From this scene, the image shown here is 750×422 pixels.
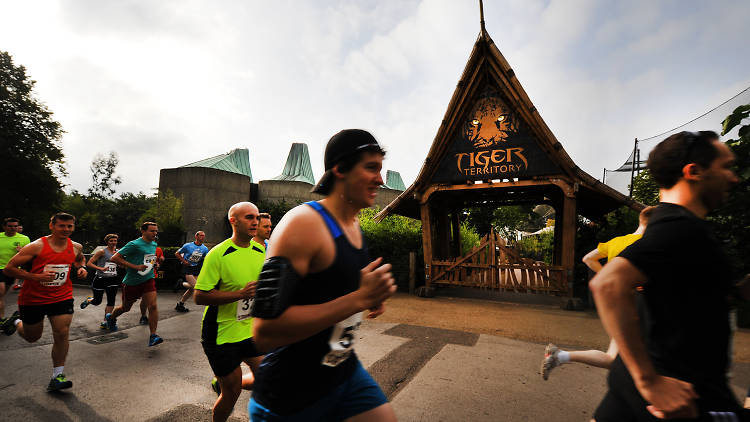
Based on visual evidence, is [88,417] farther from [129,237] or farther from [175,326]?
[129,237]

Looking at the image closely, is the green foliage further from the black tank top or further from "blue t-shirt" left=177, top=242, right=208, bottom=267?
the black tank top

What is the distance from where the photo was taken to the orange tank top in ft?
12.9

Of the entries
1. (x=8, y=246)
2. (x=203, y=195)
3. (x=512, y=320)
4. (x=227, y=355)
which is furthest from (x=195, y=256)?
(x=203, y=195)

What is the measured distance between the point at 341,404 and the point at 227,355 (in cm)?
145

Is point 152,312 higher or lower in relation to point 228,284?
lower

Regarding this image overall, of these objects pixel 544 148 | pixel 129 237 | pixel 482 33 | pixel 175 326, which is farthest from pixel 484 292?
pixel 129 237

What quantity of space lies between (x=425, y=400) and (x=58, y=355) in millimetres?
4081

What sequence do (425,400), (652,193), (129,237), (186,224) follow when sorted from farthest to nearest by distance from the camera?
1. (129,237)
2. (186,224)
3. (652,193)
4. (425,400)

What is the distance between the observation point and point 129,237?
44.4 meters

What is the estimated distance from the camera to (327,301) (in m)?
1.31

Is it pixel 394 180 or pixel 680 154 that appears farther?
pixel 394 180

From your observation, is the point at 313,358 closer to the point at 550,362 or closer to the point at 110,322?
the point at 550,362

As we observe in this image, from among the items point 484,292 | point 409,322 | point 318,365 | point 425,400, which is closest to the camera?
point 318,365

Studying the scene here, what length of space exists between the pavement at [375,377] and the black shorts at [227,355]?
1.09 meters
